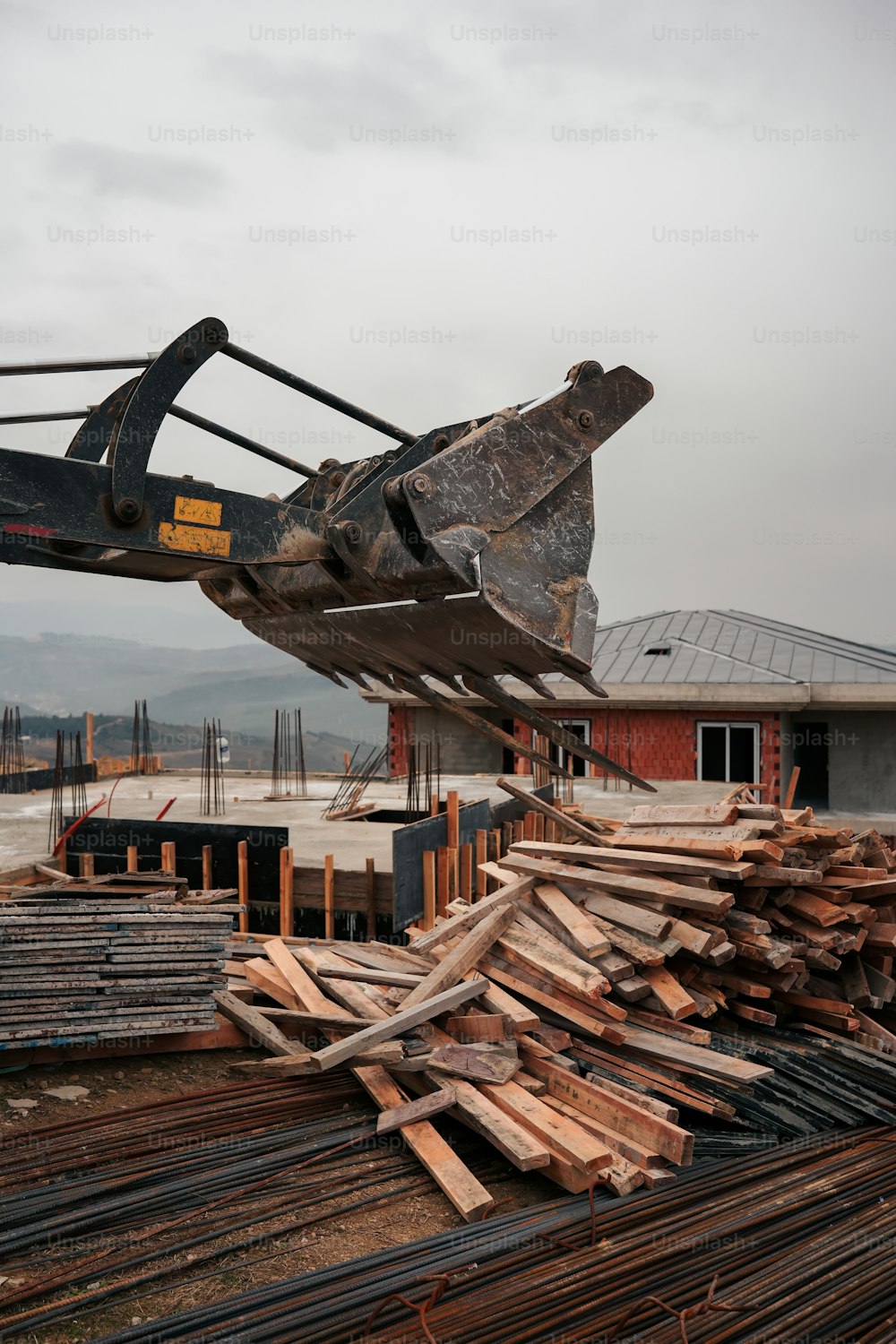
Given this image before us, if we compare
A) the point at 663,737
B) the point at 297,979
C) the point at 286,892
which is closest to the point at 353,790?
the point at 663,737

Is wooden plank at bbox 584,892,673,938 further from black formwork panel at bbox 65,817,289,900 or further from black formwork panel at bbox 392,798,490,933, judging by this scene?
black formwork panel at bbox 65,817,289,900

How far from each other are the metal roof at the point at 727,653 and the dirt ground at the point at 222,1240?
15.4 m

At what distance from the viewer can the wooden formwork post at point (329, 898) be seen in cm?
1152

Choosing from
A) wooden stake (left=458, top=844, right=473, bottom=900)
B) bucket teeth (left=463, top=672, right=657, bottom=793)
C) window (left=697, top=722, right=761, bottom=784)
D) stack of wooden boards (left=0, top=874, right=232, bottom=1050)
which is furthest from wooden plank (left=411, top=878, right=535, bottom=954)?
window (left=697, top=722, right=761, bottom=784)

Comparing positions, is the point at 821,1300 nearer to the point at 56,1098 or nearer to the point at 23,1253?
the point at 23,1253

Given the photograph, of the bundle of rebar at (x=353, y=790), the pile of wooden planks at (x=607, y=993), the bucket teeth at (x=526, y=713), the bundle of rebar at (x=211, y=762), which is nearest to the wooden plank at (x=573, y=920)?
the pile of wooden planks at (x=607, y=993)

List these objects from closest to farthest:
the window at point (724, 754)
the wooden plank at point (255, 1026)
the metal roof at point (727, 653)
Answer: the wooden plank at point (255, 1026), the window at point (724, 754), the metal roof at point (727, 653)

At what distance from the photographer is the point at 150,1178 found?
5.66 meters

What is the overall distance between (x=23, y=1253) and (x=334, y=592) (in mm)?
3619

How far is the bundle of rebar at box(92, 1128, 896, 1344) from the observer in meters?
4.44

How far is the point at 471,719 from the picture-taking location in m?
4.94

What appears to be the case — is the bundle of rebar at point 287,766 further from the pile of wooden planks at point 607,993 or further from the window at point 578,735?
the pile of wooden planks at point 607,993

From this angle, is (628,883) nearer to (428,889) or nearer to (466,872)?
(428,889)

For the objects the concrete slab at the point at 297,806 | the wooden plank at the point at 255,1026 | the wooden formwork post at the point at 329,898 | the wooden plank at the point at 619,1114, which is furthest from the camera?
the concrete slab at the point at 297,806
